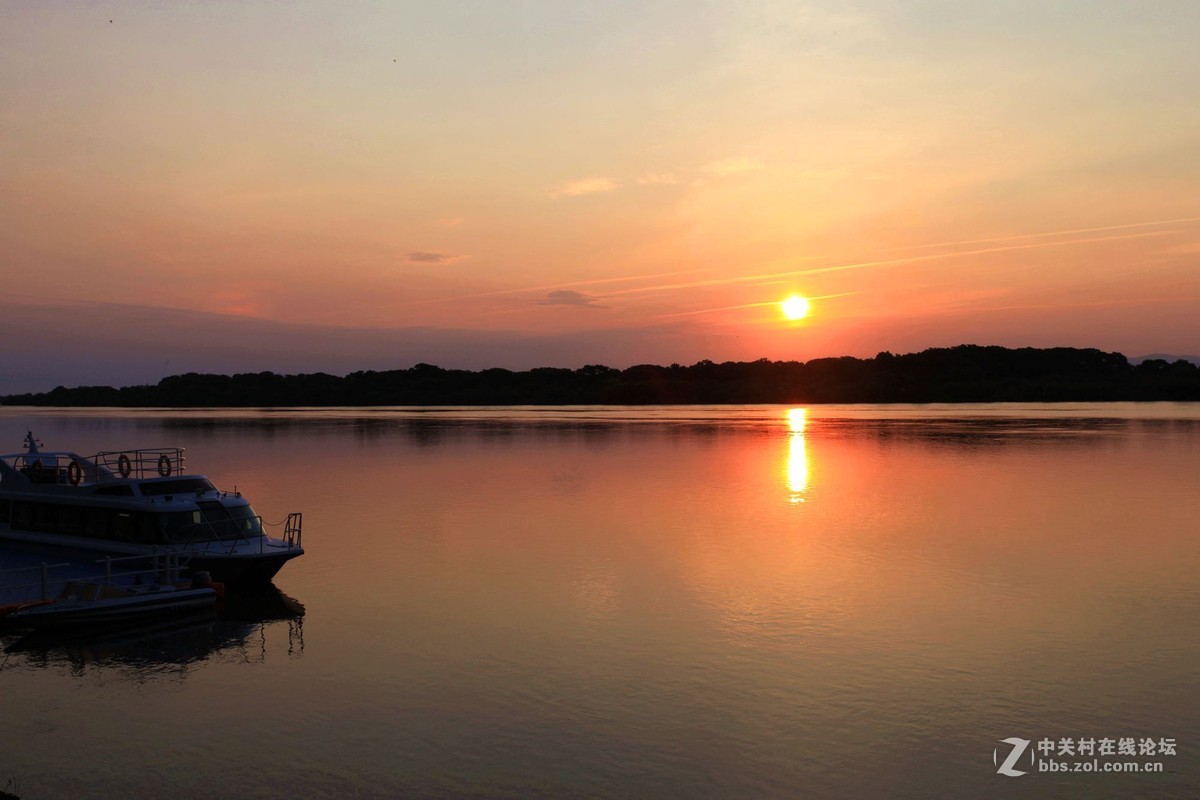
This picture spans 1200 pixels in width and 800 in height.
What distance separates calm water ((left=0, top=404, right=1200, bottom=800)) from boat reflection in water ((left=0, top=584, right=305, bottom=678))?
0.15m

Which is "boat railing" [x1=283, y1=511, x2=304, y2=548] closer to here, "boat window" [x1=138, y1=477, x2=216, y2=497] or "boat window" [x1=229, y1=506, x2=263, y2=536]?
"boat window" [x1=229, y1=506, x2=263, y2=536]

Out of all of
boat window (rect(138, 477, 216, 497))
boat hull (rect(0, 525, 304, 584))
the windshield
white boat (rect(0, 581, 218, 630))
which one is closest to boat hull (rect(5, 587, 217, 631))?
white boat (rect(0, 581, 218, 630))

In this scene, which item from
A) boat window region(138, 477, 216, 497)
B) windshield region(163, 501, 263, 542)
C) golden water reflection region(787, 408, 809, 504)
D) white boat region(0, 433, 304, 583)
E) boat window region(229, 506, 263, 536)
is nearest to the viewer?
white boat region(0, 433, 304, 583)

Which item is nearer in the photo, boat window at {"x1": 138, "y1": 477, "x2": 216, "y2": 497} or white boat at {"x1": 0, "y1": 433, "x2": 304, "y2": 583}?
white boat at {"x1": 0, "y1": 433, "x2": 304, "y2": 583}

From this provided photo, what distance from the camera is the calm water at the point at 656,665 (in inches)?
729

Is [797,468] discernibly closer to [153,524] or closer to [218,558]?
[218,558]

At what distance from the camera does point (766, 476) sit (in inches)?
3290

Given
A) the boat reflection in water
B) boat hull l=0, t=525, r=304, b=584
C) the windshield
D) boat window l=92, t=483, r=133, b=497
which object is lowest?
the boat reflection in water

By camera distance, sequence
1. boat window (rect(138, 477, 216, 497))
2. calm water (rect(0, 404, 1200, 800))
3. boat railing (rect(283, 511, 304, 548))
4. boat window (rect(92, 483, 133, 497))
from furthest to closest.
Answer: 1. boat window (rect(92, 483, 133, 497))
2. boat window (rect(138, 477, 216, 497))
3. boat railing (rect(283, 511, 304, 548))
4. calm water (rect(0, 404, 1200, 800))

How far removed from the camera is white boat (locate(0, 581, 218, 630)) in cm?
2902

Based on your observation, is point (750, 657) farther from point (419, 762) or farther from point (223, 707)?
point (223, 707)

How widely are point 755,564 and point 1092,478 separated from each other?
4679 centimetres

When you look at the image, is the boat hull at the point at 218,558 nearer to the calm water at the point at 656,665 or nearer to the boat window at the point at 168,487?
the calm water at the point at 656,665

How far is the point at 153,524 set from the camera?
3600 cm
